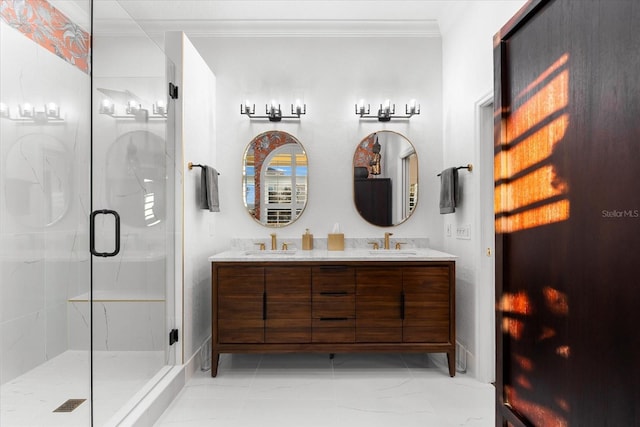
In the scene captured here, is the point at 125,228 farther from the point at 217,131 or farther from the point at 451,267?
the point at 451,267

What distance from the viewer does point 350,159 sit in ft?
11.5

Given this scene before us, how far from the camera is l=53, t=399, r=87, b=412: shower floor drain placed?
71.8 inches

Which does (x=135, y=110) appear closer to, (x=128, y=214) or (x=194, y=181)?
(x=128, y=214)

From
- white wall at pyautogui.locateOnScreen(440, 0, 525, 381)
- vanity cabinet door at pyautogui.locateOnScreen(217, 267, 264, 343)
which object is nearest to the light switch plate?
white wall at pyautogui.locateOnScreen(440, 0, 525, 381)

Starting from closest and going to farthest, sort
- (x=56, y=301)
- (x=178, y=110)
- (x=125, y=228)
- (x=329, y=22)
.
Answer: (x=56, y=301) < (x=125, y=228) < (x=178, y=110) < (x=329, y=22)

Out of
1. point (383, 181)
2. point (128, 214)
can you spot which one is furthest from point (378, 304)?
point (128, 214)

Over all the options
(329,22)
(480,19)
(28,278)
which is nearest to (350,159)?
(329,22)

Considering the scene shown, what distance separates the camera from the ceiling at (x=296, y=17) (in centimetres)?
312

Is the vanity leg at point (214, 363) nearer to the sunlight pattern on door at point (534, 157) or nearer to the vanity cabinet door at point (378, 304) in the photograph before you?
the vanity cabinet door at point (378, 304)

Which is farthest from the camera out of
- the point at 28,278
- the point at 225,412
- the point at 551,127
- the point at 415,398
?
the point at 415,398

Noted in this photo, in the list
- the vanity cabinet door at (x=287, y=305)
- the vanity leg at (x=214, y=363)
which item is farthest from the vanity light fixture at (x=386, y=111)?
the vanity leg at (x=214, y=363)

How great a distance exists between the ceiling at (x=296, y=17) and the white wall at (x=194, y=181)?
0.47m

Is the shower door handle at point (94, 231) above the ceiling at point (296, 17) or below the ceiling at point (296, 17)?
below

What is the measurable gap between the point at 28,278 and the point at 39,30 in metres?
1.14
